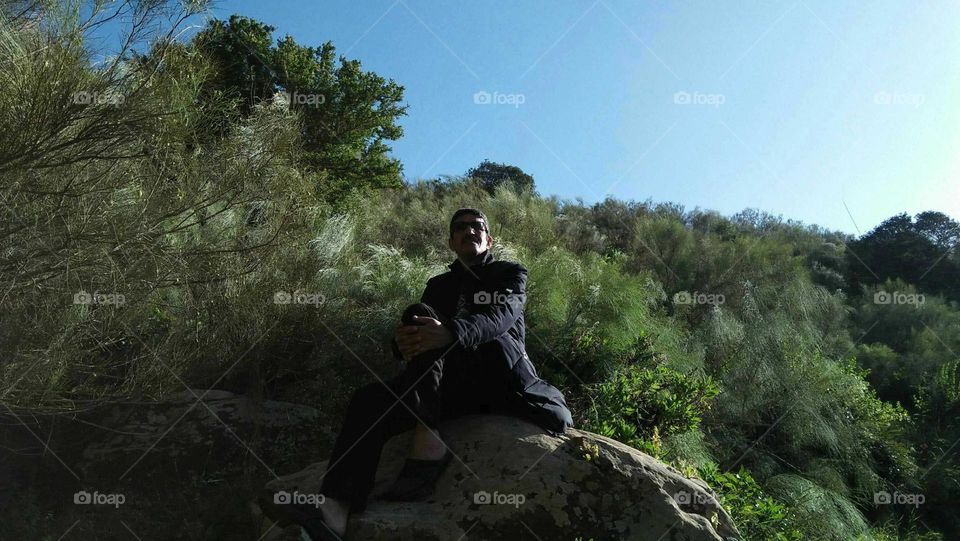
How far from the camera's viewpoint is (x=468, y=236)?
14.6 feet

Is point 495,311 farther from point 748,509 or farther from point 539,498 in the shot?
point 748,509

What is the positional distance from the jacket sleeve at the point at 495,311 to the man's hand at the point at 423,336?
6 cm

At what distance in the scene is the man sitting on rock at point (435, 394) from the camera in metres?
3.47

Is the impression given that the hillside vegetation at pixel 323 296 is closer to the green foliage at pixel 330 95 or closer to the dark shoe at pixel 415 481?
the green foliage at pixel 330 95

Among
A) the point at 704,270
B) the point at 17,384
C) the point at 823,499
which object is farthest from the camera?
the point at 704,270

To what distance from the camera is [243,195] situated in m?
5.77

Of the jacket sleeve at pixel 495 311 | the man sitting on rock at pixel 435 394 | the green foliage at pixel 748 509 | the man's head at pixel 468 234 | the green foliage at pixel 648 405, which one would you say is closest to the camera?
the man sitting on rock at pixel 435 394

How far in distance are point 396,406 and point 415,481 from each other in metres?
0.41

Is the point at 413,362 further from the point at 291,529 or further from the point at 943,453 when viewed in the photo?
the point at 943,453

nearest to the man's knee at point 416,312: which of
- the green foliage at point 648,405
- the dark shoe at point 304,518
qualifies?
the dark shoe at point 304,518

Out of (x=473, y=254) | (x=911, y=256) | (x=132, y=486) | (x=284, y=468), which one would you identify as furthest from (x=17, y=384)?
(x=911, y=256)

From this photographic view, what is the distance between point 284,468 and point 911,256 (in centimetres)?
1635

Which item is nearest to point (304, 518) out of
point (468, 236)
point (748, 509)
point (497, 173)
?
point (468, 236)

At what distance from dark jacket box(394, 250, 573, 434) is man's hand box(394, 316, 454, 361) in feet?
0.19
